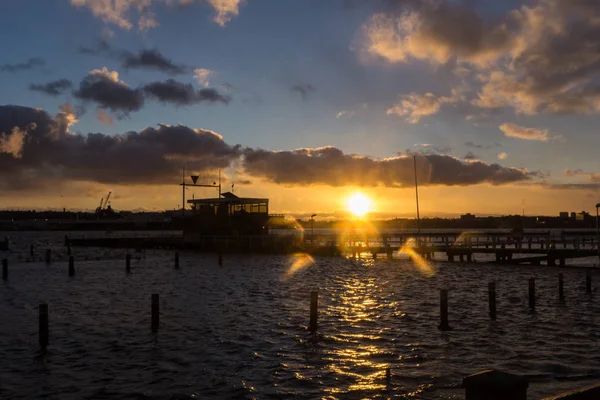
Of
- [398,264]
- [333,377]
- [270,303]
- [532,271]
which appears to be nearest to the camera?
[333,377]

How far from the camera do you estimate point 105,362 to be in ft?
56.2

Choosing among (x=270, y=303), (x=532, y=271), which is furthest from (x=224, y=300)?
(x=532, y=271)

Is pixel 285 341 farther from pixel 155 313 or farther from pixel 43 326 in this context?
pixel 43 326

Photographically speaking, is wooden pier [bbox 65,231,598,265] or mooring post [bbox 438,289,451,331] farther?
wooden pier [bbox 65,231,598,265]

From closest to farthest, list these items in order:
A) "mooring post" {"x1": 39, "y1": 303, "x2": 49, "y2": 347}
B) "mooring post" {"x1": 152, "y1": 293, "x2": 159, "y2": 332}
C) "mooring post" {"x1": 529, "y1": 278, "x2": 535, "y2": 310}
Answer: "mooring post" {"x1": 39, "y1": 303, "x2": 49, "y2": 347} < "mooring post" {"x1": 152, "y1": 293, "x2": 159, "y2": 332} < "mooring post" {"x1": 529, "y1": 278, "x2": 535, "y2": 310}

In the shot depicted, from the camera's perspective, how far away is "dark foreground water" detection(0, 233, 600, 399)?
1469 cm

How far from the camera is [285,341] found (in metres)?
20.0

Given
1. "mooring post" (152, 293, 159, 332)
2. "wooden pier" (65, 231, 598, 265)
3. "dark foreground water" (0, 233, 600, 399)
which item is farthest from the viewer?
"wooden pier" (65, 231, 598, 265)

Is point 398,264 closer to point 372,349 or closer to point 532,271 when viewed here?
point 532,271

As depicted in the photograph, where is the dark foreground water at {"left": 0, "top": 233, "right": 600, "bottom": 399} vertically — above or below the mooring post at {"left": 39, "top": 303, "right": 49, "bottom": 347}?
below

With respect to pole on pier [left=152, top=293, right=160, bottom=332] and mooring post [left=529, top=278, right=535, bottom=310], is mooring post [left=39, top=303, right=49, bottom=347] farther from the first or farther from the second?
mooring post [left=529, top=278, right=535, bottom=310]

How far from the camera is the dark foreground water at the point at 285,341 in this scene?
1469 centimetres

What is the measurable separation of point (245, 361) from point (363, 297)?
1592cm

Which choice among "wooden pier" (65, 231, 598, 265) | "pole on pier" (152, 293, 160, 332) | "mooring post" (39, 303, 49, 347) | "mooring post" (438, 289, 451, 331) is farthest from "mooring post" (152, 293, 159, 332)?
"wooden pier" (65, 231, 598, 265)
